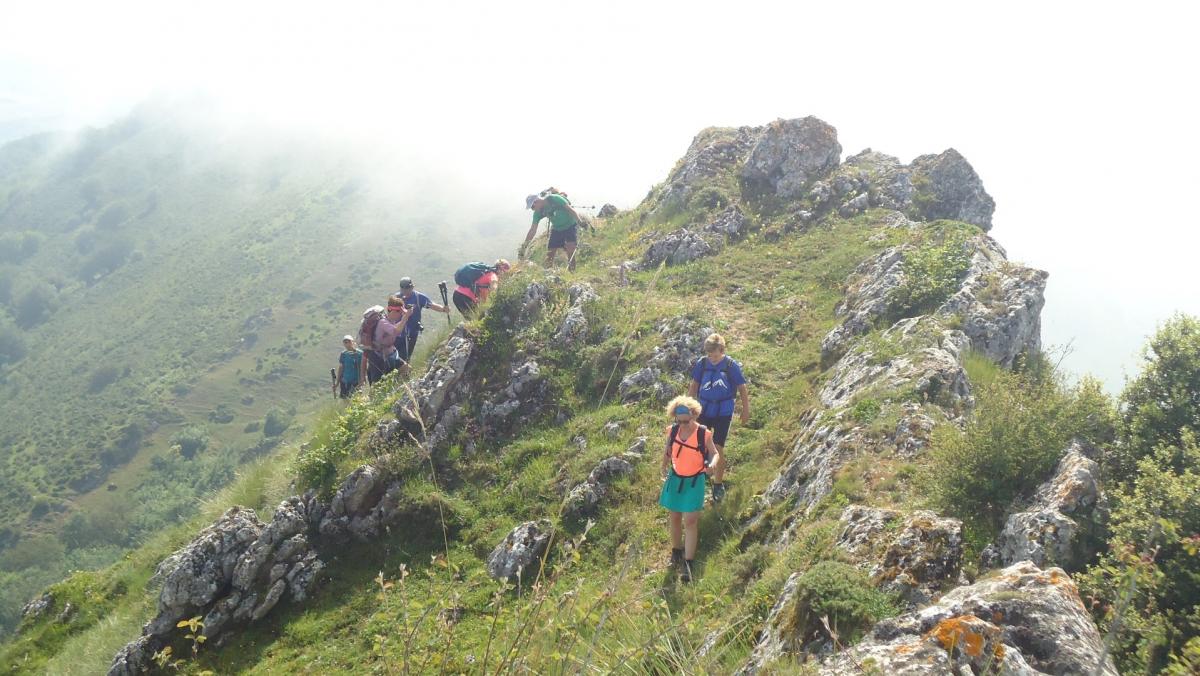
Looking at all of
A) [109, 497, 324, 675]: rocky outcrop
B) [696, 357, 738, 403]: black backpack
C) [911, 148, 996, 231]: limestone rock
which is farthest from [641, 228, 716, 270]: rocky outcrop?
[109, 497, 324, 675]: rocky outcrop

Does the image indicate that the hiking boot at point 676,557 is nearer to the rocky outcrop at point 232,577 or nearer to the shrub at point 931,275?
the rocky outcrop at point 232,577

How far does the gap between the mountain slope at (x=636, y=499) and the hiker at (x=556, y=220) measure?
3111mm

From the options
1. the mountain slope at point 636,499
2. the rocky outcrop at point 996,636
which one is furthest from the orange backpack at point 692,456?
the rocky outcrop at point 996,636

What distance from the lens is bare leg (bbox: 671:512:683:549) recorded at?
808cm

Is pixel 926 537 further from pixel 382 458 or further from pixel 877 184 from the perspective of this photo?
pixel 877 184

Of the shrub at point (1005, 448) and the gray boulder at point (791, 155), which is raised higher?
the gray boulder at point (791, 155)

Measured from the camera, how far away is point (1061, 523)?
5219 millimetres

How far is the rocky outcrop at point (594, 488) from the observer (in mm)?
9797

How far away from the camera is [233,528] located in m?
9.94

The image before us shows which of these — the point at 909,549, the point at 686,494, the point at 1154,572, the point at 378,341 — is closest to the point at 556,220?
the point at 378,341

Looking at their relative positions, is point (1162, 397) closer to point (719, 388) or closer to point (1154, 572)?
point (1154, 572)

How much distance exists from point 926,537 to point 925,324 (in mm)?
6287

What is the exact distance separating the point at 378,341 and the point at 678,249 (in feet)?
31.9

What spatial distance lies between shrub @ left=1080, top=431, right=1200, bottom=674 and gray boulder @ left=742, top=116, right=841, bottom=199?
739 inches
